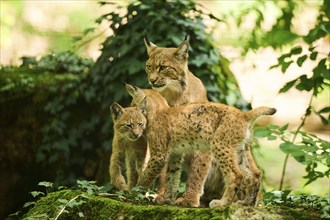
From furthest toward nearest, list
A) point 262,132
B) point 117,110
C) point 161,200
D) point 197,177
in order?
point 117,110 < point 197,177 < point 161,200 < point 262,132

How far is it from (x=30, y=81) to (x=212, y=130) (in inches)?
206

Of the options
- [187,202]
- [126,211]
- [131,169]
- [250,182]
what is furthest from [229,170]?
[131,169]

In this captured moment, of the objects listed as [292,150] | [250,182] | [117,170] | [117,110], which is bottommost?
[250,182]

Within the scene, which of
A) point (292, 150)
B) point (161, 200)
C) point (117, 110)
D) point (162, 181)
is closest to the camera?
point (292, 150)

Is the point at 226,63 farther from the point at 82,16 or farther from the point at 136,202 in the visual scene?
the point at 82,16

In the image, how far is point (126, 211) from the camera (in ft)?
16.8

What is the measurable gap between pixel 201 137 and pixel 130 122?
3.31 ft

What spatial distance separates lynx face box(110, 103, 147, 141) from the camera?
20.7 ft

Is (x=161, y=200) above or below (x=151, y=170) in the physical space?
below

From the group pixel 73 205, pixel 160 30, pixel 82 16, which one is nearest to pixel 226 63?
pixel 160 30

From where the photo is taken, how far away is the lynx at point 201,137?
210 inches

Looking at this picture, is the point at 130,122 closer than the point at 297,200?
No

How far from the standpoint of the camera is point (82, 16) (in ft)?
50.9

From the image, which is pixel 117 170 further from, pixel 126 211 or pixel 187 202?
pixel 126 211
